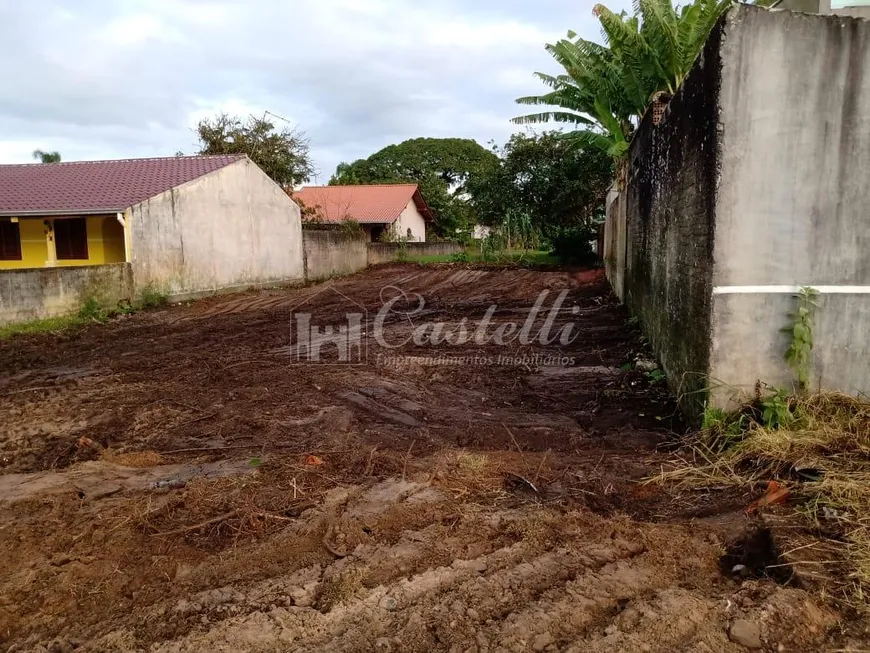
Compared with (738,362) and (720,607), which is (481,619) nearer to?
(720,607)

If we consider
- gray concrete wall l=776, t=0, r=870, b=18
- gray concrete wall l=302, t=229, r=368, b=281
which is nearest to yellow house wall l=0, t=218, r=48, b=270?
gray concrete wall l=302, t=229, r=368, b=281

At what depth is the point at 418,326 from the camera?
11.7m

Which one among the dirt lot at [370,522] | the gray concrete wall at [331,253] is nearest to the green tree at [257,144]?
the gray concrete wall at [331,253]

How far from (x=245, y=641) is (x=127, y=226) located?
589 inches

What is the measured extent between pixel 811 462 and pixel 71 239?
19.6m

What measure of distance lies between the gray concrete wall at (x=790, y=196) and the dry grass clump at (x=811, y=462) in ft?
0.81

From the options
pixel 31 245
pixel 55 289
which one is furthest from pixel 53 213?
pixel 55 289

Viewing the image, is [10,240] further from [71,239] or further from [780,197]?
[780,197]

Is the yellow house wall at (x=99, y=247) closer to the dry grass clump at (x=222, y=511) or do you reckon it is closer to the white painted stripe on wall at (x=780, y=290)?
the dry grass clump at (x=222, y=511)

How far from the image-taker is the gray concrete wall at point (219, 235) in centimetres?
1589

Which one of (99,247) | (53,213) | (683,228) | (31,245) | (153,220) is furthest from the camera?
(31,245)

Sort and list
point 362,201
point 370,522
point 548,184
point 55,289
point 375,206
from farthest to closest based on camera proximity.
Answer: point 362,201 < point 375,206 < point 548,184 < point 55,289 < point 370,522

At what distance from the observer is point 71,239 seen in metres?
17.7

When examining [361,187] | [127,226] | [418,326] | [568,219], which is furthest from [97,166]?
[568,219]
